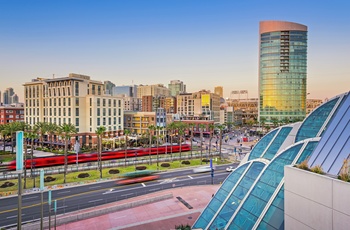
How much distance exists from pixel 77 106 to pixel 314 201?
96.4 meters

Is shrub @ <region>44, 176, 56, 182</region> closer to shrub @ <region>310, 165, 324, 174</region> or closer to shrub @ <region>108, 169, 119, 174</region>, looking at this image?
shrub @ <region>108, 169, 119, 174</region>

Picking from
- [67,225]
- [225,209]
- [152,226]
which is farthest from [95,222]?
[225,209]

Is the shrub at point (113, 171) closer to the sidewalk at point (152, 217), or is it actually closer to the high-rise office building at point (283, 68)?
the sidewalk at point (152, 217)

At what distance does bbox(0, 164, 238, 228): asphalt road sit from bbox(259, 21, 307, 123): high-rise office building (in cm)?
11384

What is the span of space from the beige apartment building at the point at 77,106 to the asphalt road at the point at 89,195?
5234 cm

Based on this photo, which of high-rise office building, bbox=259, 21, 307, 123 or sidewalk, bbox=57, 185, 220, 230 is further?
high-rise office building, bbox=259, 21, 307, 123

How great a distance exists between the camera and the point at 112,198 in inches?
1612

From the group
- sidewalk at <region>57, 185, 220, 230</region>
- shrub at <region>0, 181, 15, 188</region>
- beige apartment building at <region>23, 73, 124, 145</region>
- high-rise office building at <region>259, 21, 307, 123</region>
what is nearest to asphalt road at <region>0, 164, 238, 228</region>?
sidewalk at <region>57, 185, 220, 230</region>

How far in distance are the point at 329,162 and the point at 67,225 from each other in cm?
3060

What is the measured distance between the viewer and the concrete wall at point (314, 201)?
1188 cm

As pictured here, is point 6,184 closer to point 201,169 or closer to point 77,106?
point 201,169

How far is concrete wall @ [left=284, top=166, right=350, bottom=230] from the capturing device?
11.9m

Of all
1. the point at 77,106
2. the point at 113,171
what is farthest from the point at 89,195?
the point at 77,106

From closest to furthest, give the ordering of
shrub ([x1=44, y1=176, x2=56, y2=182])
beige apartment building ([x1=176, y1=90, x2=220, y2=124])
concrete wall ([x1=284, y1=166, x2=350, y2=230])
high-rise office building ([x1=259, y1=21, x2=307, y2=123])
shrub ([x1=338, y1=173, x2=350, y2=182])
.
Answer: concrete wall ([x1=284, y1=166, x2=350, y2=230])
shrub ([x1=338, y1=173, x2=350, y2=182])
shrub ([x1=44, y1=176, x2=56, y2=182])
high-rise office building ([x1=259, y1=21, x2=307, y2=123])
beige apartment building ([x1=176, y1=90, x2=220, y2=124])
